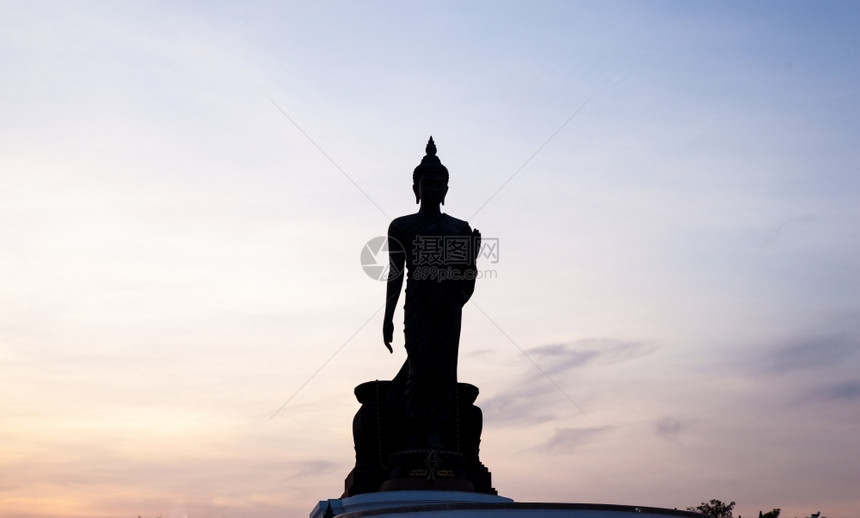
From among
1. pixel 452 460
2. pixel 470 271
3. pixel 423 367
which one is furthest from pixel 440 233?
pixel 452 460

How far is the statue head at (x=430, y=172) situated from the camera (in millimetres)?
25953

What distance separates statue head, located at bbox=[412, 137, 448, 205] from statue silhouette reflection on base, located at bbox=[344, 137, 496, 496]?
0.02 m

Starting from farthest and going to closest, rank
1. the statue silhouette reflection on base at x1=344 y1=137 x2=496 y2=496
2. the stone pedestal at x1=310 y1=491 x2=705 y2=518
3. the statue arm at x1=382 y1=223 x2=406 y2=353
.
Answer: the statue arm at x1=382 y1=223 x2=406 y2=353 → the statue silhouette reflection on base at x1=344 y1=137 x2=496 y2=496 → the stone pedestal at x1=310 y1=491 x2=705 y2=518

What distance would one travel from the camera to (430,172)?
2595cm

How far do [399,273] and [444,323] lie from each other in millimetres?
1547

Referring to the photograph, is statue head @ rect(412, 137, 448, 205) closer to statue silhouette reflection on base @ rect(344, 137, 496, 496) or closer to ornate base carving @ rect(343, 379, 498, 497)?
statue silhouette reflection on base @ rect(344, 137, 496, 496)

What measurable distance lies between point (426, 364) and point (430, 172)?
13.7 ft

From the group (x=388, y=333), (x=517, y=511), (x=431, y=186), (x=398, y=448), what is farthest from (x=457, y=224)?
(x=517, y=511)

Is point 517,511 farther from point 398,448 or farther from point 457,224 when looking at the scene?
point 457,224

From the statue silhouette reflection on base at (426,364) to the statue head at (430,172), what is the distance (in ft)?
0.07

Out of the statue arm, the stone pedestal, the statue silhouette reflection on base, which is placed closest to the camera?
the stone pedestal

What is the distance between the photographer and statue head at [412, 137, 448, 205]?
26.0 metres

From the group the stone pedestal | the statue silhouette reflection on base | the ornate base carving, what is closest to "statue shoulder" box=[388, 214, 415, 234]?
the statue silhouette reflection on base

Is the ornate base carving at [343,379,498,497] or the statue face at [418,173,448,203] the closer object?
the ornate base carving at [343,379,498,497]
